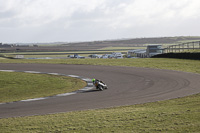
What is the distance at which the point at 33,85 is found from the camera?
995 inches

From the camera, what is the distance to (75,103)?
17.1 m

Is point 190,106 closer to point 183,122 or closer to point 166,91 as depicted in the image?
point 183,122

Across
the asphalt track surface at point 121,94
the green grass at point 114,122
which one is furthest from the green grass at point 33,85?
the green grass at point 114,122

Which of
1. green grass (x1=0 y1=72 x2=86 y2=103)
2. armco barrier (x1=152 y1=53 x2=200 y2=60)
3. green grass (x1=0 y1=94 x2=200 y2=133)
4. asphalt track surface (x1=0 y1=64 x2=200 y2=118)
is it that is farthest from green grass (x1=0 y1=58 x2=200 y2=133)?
armco barrier (x1=152 y1=53 x2=200 y2=60)

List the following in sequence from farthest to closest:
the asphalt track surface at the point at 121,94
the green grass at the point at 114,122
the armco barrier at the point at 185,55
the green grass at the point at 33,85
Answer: the armco barrier at the point at 185,55
the green grass at the point at 33,85
the asphalt track surface at the point at 121,94
the green grass at the point at 114,122

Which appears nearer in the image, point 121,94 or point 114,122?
point 114,122

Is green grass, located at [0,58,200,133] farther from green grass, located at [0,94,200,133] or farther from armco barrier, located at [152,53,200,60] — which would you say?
armco barrier, located at [152,53,200,60]

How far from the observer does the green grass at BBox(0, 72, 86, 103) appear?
21391mm

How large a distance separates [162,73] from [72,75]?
329 inches

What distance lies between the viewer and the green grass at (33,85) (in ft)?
70.2

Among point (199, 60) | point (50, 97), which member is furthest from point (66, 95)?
point (199, 60)

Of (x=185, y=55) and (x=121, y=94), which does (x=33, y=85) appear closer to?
(x=121, y=94)

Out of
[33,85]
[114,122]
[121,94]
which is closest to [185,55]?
[33,85]

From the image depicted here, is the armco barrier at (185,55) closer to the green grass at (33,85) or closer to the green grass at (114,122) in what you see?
the green grass at (33,85)
